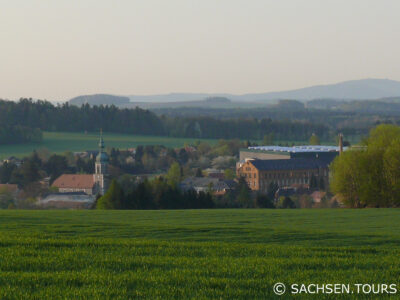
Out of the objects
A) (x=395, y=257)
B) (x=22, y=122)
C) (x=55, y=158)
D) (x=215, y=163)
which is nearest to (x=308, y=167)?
(x=215, y=163)

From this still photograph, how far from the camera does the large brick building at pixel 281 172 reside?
10356 centimetres

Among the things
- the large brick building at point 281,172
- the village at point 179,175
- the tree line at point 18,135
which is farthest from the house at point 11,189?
the tree line at point 18,135

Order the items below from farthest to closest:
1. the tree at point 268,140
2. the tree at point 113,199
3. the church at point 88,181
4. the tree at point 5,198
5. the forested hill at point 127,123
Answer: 1. the forested hill at point 127,123
2. the tree at point 268,140
3. the church at point 88,181
4. the tree at point 5,198
5. the tree at point 113,199

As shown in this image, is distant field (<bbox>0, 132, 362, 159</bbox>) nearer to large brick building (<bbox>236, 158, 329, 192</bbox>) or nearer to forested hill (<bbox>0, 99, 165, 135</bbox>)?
forested hill (<bbox>0, 99, 165, 135</bbox>)

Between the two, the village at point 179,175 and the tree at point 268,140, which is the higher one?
the tree at point 268,140

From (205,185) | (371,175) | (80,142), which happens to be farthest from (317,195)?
(80,142)

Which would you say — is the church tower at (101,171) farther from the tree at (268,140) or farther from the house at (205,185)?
the tree at (268,140)

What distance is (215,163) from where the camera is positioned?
431ft

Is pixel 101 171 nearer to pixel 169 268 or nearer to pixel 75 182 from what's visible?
pixel 75 182

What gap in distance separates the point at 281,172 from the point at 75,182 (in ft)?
94.4

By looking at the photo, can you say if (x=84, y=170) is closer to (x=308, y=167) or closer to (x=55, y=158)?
(x=55, y=158)

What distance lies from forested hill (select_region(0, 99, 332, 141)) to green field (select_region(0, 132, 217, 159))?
18.7 ft

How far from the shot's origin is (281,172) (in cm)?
10669

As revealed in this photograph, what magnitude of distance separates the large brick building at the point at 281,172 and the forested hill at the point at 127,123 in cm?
7170
